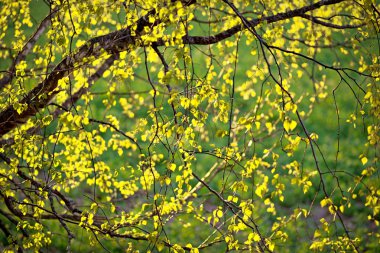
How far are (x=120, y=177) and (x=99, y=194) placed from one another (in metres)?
0.96

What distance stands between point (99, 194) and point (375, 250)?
14.3ft

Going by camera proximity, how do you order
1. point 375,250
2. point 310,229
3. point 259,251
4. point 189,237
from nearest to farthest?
point 259,251, point 375,250, point 189,237, point 310,229

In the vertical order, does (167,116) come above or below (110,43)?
below

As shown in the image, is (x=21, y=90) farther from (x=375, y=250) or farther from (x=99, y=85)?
(x=99, y=85)

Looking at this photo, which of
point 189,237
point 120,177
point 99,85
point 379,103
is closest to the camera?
point 379,103

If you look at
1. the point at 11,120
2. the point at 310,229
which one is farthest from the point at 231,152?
the point at 310,229

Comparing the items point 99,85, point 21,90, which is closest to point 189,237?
point 21,90

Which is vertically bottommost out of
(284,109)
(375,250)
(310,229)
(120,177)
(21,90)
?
(284,109)

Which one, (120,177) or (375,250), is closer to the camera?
(375,250)

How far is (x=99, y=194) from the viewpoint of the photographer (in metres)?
9.02

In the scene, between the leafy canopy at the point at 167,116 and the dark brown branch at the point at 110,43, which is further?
the dark brown branch at the point at 110,43

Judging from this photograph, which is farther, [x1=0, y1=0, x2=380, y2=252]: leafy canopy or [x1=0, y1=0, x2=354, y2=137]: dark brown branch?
[x1=0, y1=0, x2=354, y2=137]: dark brown branch

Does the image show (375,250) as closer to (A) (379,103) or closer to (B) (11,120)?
(A) (379,103)

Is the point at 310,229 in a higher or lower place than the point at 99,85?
lower
